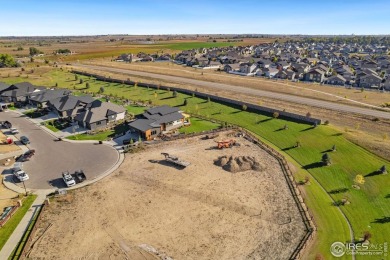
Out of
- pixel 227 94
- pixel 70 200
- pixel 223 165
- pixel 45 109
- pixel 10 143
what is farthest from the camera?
pixel 227 94

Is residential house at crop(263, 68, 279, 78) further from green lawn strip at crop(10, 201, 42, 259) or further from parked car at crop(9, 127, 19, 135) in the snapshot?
green lawn strip at crop(10, 201, 42, 259)

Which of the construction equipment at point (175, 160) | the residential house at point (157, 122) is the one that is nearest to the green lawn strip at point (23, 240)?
the construction equipment at point (175, 160)

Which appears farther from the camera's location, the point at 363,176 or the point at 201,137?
the point at 201,137

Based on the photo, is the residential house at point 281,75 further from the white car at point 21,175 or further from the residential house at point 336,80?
the white car at point 21,175

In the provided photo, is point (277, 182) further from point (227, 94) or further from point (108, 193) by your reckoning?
point (227, 94)

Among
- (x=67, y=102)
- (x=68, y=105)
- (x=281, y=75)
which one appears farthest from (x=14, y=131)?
(x=281, y=75)

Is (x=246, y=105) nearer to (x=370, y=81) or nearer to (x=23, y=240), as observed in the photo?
(x=23, y=240)

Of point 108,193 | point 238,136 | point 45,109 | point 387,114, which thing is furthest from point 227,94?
point 108,193
